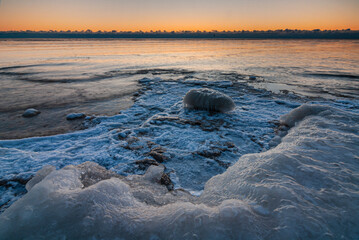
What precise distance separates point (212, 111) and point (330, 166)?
278 centimetres

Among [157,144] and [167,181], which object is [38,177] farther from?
[157,144]

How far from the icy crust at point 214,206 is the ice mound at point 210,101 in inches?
94.0

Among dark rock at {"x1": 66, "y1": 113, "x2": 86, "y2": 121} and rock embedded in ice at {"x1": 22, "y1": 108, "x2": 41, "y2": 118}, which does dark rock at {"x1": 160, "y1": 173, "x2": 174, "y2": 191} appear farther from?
rock embedded in ice at {"x1": 22, "y1": 108, "x2": 41, "y2": 118}

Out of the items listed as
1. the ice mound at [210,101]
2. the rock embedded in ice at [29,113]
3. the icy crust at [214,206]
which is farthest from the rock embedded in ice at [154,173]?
the rock embedded in ice at [29,113]

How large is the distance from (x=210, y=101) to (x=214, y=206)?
315 centimetres

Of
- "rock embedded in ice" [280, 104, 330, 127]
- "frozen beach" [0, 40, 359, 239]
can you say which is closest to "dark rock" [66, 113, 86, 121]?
"frozen beach" [0, 40, 359, 239]

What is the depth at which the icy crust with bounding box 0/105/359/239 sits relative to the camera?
1372 millimetres

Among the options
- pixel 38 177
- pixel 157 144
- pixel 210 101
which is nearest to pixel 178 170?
pixel 157 144

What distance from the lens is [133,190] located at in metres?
1.99

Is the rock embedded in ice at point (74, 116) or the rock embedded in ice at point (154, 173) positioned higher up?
the rock embedded in ice at point (74, 116)

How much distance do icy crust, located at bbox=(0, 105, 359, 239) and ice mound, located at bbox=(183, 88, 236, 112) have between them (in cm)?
239

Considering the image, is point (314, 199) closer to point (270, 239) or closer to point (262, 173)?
point (262, 173)

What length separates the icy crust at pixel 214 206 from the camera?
137cm

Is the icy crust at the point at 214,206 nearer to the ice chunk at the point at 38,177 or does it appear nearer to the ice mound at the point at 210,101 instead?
the ice chunk at the point at 38,177
